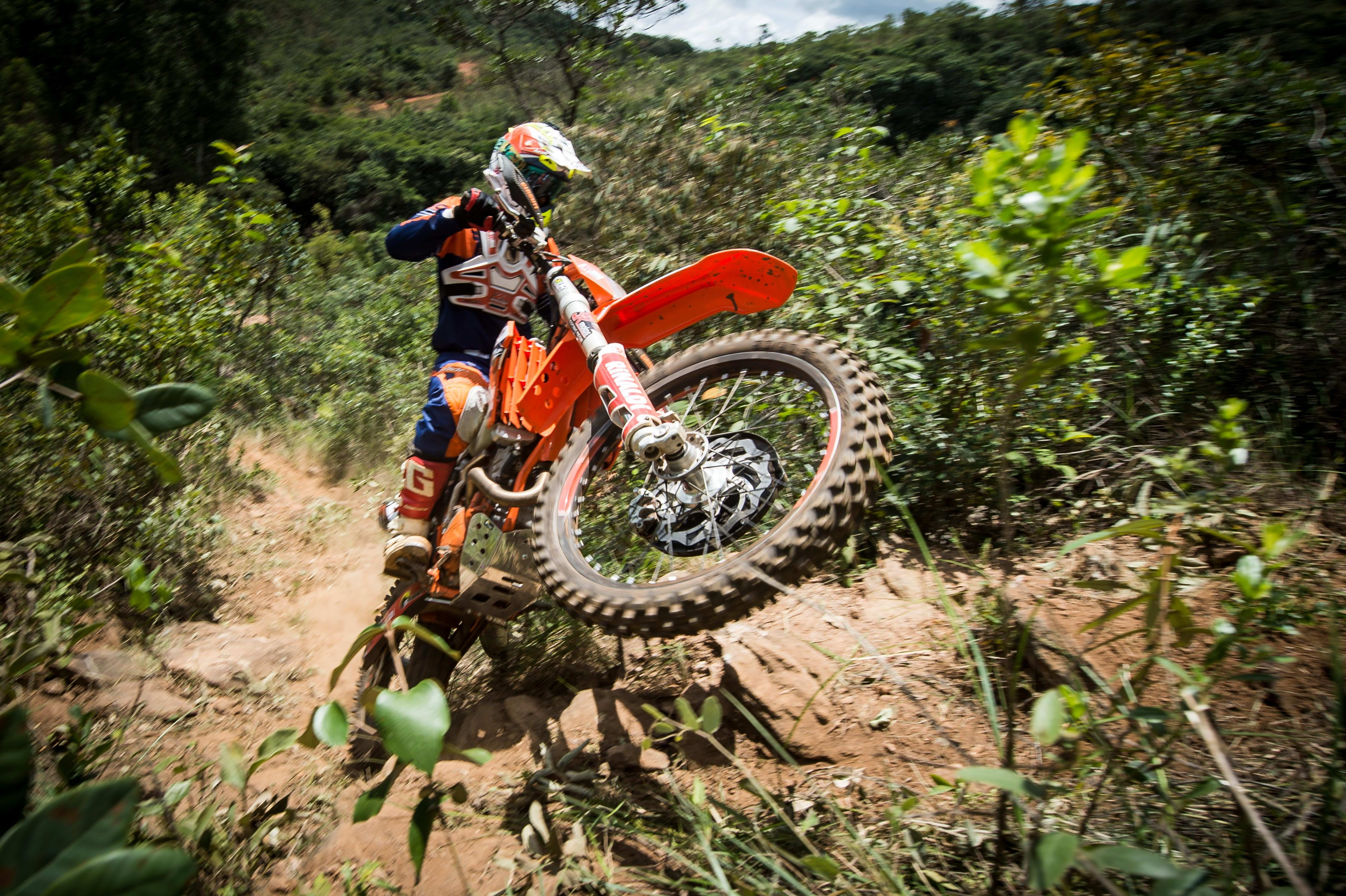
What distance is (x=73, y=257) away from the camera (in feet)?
2.57

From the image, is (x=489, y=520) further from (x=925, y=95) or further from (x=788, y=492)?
(x=925, y=95)

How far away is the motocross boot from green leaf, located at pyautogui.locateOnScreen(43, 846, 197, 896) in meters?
2.69

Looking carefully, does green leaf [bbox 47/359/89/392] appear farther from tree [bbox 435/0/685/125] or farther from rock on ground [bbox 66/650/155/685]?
tree [bbox 435/0/685/125]

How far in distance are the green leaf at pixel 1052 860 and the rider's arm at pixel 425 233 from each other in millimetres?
2996

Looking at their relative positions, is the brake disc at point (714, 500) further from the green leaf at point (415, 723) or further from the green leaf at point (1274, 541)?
the green leaf at point (415, 723)

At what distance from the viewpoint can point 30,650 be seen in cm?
160

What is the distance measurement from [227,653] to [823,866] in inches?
149

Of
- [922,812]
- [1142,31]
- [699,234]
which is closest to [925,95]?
[1142,31]

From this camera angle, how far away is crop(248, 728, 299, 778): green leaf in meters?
1.35

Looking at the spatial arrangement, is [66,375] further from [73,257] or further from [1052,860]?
[1052,860]

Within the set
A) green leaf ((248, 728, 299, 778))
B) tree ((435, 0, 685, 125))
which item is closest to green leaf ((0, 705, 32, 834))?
green leaf ((248, 728, 299, 778))

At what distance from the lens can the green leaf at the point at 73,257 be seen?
2.44ft

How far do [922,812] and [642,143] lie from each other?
5303 mm

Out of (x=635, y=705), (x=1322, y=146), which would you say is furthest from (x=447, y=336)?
(x=1322, y=146)
